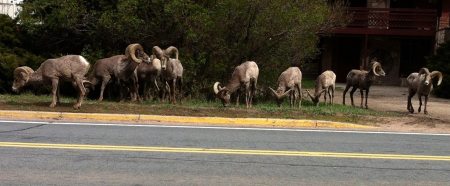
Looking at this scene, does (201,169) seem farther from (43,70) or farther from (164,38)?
(164,38)

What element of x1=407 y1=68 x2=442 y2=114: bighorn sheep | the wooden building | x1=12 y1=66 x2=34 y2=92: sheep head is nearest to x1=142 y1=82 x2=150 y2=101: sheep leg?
x1=12 y1=66 x2=34 y2=92: sheep head

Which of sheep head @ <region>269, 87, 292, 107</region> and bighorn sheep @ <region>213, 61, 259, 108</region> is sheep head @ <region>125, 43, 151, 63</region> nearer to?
bighorn sheep @ <region>213, 61, 259, 108</region>

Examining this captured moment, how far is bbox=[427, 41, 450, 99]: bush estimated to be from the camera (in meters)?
26.4

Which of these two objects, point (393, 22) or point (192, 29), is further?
point (393, 22)

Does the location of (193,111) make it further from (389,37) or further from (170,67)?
(389,37)

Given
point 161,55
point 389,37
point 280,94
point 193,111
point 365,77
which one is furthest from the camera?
point 389,37

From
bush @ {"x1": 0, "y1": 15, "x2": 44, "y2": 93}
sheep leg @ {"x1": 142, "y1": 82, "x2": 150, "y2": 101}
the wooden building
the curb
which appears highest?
the wooden building

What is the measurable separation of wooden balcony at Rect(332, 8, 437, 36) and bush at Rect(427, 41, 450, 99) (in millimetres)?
2935

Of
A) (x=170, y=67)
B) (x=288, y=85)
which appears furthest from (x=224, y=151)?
(x=288, y=85)

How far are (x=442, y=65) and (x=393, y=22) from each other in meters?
5.33

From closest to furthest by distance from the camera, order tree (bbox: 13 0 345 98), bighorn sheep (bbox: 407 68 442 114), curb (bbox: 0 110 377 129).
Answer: curb (bbox: 0 110 377 129)
bighorn sheep (bbox: 407 68 442 114)
tree (bbox: 13 0 345 98)

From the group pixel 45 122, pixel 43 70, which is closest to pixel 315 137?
pixel 45 122

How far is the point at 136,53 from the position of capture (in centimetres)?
1780

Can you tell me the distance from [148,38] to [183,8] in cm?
194
